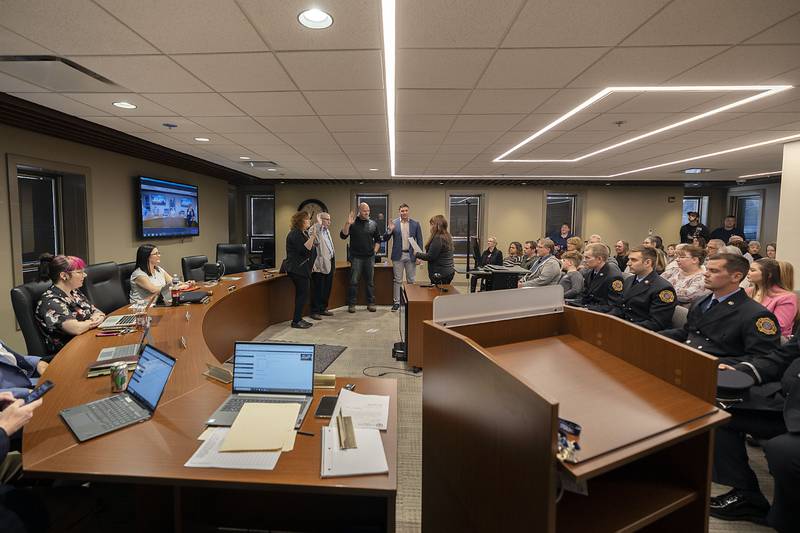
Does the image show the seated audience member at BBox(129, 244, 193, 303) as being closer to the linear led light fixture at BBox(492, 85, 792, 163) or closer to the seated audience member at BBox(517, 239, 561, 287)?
the seated audience member at BBox(517, 239, 561, 287)

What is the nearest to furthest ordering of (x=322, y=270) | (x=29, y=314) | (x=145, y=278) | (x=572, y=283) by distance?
(x=29, y=314) → (x=145, y=278) → (x=572, y=283) → (x=322, y=270)

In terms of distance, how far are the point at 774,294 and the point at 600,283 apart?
53.5 inches

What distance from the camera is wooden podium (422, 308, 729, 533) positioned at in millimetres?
941

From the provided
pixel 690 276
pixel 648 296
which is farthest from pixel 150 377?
pixel 690 276

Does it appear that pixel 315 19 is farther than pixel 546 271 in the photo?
No

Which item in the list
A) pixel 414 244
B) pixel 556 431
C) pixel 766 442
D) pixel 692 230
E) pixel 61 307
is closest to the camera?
pixel 556 431

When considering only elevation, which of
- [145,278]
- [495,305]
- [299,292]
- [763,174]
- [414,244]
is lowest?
[299,292]

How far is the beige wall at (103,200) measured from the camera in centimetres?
396

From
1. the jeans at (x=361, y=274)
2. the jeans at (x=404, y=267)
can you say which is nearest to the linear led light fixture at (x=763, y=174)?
the jeans at (x=404, y=267)

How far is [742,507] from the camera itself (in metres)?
1.99

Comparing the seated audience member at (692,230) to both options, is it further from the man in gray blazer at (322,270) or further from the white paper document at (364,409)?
the white paper document at (364,409)

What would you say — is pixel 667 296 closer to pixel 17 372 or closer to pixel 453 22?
pixel 453 22

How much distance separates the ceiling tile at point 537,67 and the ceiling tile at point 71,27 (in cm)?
208

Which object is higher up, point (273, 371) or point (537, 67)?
point (537, 67)
